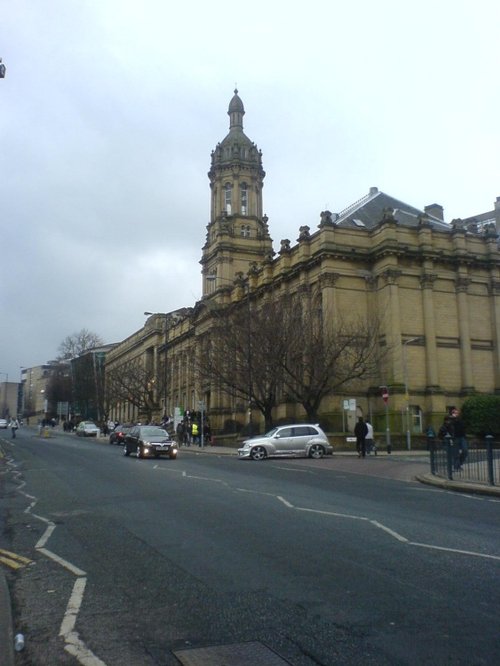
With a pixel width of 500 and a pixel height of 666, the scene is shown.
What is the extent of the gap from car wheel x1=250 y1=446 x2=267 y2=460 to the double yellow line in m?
21.2

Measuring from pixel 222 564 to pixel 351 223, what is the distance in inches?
1972

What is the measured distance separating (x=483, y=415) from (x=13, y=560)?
42027 millimetres

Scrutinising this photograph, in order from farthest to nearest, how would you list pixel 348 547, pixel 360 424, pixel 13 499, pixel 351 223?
pixel 351 223
pixel 360 424
pixel 13 499
pixel 348 547

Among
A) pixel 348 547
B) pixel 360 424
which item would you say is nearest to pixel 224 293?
pixel 360 424

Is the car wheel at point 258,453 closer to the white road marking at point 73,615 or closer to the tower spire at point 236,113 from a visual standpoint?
the white road marking at point 73,615

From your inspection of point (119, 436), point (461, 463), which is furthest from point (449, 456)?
point (119, 436)

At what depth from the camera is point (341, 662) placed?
14.9 ft

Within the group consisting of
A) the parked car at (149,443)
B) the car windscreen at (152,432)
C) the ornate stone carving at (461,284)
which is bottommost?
the parked car at (149,443)

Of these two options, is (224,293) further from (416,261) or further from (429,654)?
(429,654)

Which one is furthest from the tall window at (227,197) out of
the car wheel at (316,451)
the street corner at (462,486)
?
the street corner at (462,486)

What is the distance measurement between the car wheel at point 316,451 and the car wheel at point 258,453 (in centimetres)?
238

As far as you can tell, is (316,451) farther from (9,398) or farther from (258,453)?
(9,398)

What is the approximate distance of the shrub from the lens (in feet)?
147

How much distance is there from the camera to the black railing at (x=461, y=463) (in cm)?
1727
